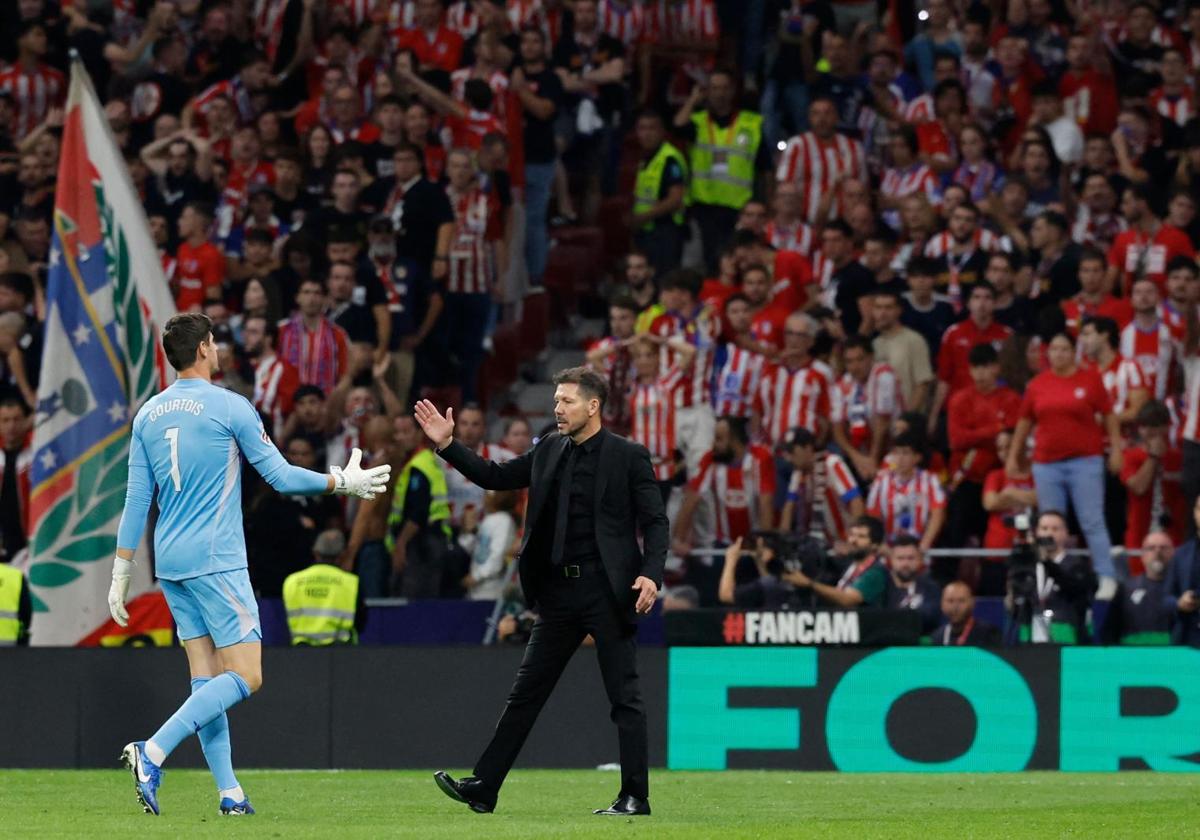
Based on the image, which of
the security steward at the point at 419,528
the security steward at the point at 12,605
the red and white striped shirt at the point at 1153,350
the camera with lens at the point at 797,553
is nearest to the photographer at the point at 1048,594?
the camera with lens at the point at 797,553

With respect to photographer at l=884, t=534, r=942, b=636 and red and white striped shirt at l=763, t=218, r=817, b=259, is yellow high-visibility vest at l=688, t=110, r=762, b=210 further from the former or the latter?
photographer at l=884, t=534, r=942, b=636

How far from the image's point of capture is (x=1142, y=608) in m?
16.2

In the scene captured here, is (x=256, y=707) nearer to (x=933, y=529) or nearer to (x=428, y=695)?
(x=428, y=695)

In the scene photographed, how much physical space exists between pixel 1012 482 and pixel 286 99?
1000 centimetres

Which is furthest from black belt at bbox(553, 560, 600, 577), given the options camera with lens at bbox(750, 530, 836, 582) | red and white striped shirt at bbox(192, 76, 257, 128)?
red and white striped shirt at bbox(192, 76, 257, 128)

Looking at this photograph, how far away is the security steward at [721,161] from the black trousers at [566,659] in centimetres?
1157

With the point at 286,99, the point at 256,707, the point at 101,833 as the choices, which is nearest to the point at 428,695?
the point at 256,707

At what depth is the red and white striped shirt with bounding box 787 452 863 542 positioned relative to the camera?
17969 mm

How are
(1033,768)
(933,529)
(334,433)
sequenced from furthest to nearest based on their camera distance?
(334,433) → (933,529) → (1033,768)

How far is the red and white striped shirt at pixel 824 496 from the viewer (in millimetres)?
17969

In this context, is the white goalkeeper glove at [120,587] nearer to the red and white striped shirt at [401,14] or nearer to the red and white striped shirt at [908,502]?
the red and white striped shirt at [908,502]

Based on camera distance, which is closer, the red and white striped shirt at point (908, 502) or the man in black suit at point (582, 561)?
the man in black suit at point (582, 561)

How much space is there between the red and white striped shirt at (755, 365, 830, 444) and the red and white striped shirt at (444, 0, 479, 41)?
663cm

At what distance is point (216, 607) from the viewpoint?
982 cm
